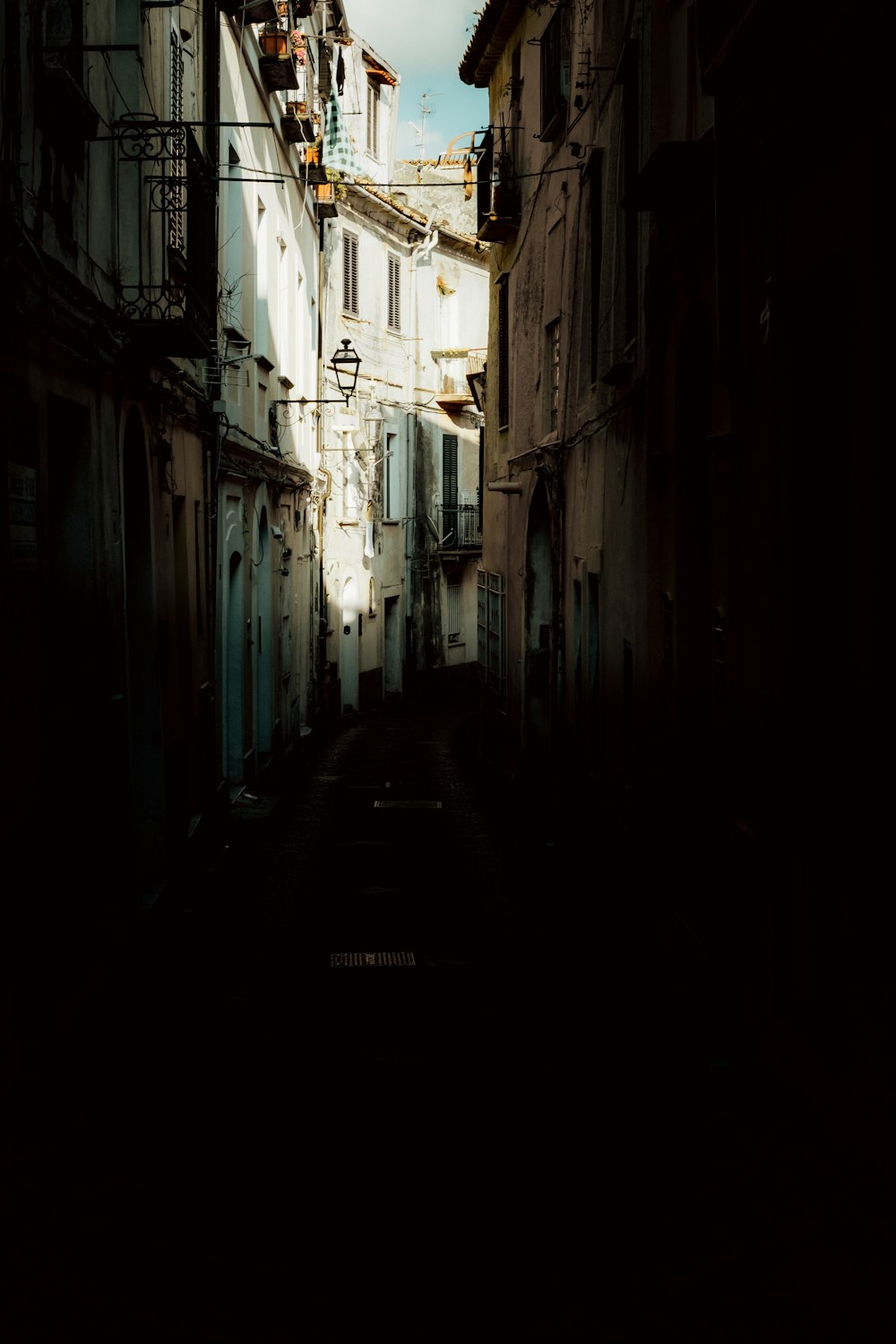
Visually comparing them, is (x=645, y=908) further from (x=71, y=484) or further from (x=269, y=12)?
(x=269, y=12)

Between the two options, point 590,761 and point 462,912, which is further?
point 590,761

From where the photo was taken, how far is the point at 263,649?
1902 centimetres

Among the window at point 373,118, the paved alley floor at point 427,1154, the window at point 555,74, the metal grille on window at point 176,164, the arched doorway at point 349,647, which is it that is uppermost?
the window at point 373,118

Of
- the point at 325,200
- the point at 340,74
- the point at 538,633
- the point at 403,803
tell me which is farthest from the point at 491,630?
the point at 340,74

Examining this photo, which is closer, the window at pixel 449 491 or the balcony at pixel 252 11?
the balcony at pixel 252 11

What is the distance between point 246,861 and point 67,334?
6.07 meters

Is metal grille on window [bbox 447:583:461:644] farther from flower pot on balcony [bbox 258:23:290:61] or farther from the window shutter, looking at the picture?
flower pot on balcony [bbox 258:23:290:61]

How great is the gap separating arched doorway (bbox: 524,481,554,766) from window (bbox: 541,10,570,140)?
3.98 meters

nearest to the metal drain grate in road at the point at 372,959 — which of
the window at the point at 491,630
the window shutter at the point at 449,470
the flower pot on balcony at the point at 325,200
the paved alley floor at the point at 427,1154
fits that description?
the paved alley floor at the point at 427,1154

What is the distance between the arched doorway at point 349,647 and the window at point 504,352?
10.3 meters

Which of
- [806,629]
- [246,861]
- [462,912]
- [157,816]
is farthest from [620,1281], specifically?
[246,861]

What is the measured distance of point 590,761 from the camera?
13.2 metres

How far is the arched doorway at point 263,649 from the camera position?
18.3 m

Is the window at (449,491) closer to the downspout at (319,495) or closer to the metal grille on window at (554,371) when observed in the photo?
the downspout at (319,495)
